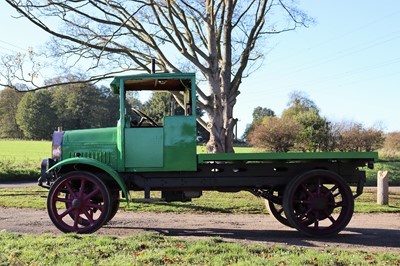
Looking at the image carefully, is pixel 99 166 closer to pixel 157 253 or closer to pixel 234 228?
pixel 157 253

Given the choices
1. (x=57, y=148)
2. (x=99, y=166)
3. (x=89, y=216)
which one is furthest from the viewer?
(x=57, y=148)

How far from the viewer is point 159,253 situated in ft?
18.2

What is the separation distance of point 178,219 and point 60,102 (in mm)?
56172

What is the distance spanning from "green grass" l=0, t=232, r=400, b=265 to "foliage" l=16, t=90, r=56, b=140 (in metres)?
57.4

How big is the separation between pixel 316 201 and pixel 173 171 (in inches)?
97.9

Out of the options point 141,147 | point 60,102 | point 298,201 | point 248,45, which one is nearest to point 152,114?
point 141,147

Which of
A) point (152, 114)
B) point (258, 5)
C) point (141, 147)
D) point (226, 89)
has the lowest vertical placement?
point (141, 147)

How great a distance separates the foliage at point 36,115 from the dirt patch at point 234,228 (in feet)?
174

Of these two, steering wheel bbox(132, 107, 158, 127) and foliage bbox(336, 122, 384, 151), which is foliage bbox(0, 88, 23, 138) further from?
steering wheel bbox(132, 107, 158, 127)

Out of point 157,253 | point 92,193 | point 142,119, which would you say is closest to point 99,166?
point 92,193

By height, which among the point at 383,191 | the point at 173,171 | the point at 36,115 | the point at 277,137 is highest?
the point at 36,115

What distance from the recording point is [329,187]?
7785mm

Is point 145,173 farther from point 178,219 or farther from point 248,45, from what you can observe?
point 248,45

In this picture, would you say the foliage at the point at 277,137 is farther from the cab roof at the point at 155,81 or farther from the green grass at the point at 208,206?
the cab roof at the point at 155,81
